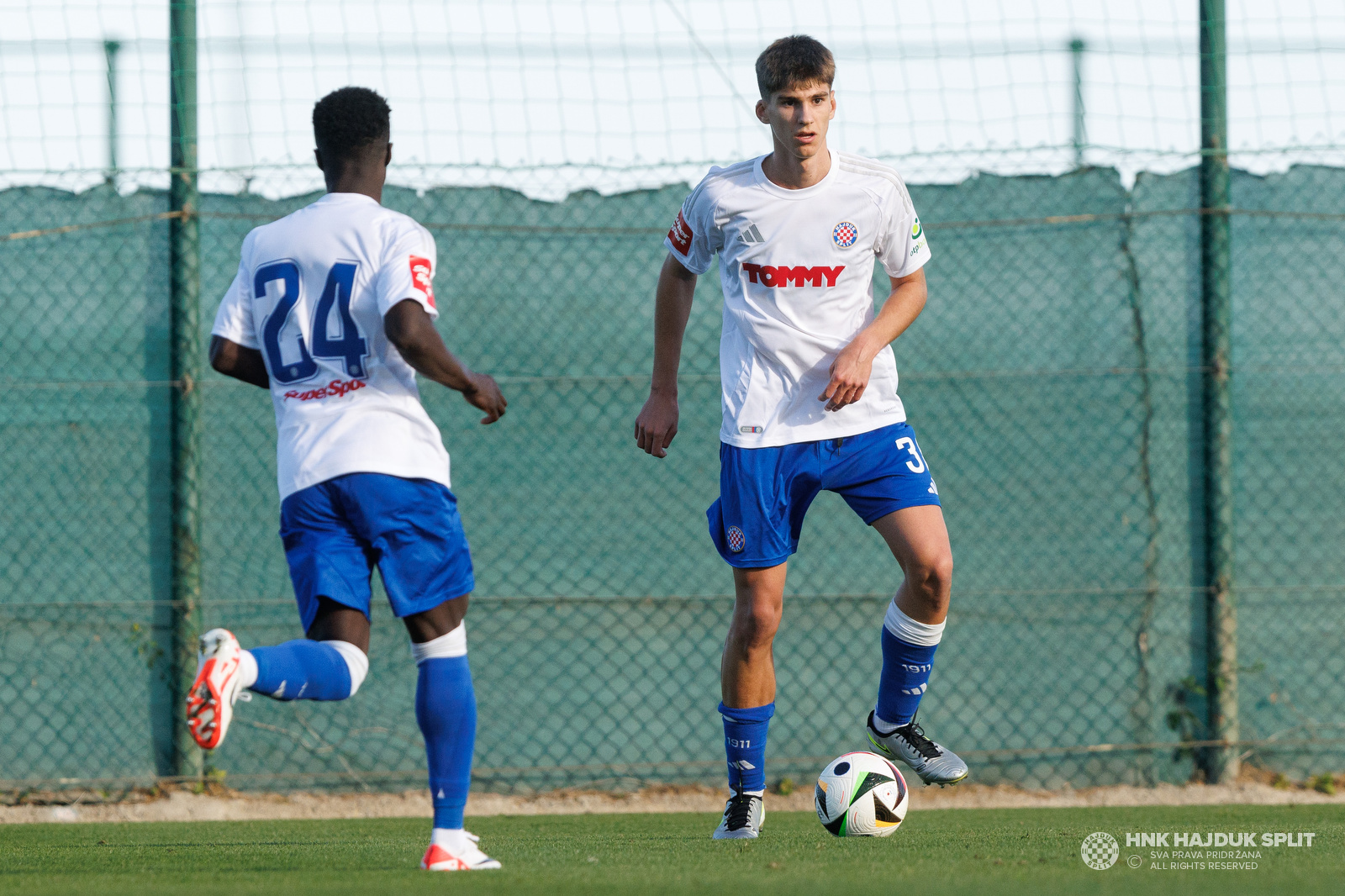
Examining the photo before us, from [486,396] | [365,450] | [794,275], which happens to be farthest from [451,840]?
[794,275]

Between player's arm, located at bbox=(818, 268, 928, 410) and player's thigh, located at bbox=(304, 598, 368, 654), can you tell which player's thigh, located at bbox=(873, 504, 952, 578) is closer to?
player's arm, located at bbox=(818, 268, 928, 410)

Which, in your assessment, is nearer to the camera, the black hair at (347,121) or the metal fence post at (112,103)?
the black hair at (347,121)

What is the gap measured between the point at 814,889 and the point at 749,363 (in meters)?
1.79

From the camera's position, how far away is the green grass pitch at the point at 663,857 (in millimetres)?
2676

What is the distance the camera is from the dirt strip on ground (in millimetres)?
5543

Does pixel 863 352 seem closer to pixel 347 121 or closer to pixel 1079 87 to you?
pixel 347 121

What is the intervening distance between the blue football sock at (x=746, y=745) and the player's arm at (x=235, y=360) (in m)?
1.75

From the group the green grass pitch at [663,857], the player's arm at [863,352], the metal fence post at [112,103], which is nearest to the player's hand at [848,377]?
the player's arm at [863,352]

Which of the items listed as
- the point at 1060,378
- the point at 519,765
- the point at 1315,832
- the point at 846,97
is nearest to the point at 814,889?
the point at 1315,832

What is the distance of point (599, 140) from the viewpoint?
19.5 feet

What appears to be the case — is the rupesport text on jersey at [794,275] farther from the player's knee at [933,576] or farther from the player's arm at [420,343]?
the player's arm at [420,343]
